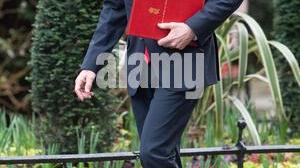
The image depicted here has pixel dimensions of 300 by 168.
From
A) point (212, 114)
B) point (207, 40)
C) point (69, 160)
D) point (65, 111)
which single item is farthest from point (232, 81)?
point (207, 40)

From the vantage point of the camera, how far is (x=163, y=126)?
2.65m

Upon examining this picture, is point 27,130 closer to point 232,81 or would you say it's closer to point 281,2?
point 232,81

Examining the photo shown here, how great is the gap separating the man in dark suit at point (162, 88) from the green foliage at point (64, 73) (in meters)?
1.11

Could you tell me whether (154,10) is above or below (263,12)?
below

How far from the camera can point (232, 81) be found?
5090 mm

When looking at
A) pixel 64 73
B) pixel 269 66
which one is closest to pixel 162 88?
pixel 64 73

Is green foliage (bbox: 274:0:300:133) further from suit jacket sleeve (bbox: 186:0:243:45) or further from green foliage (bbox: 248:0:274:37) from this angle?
green foliage (bbox: 248:0:274:37)

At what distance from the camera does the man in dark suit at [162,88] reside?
8.48 ft

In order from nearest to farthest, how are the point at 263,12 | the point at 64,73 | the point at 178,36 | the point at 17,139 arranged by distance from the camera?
the point at 178,36 < the point at 64,73 < the point at 17,139 < the point at 263,12

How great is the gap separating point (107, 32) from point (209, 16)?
1.75ft

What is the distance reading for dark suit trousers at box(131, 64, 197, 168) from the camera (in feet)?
8.70

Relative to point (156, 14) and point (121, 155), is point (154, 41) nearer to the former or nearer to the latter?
point (156, 14)

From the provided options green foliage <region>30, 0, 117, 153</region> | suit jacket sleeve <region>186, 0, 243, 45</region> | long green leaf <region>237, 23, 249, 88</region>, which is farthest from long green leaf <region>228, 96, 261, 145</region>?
suit jacket sleeve <region>186, 0, 243, 45</region>

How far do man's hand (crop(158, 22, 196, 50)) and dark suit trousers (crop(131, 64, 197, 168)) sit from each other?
0.64 ft
